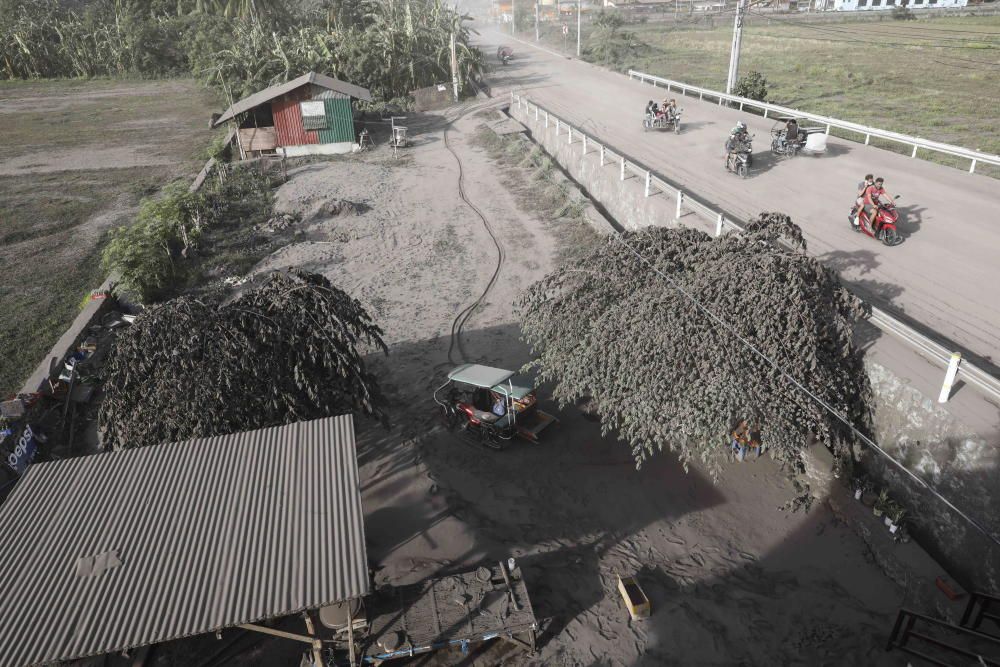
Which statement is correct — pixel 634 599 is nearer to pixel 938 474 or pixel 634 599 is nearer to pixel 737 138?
pixel 938 474

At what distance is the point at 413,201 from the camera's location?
2469 centimetres

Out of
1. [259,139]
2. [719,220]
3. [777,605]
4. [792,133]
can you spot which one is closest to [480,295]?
[719,220]

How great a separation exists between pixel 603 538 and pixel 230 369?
612 cm

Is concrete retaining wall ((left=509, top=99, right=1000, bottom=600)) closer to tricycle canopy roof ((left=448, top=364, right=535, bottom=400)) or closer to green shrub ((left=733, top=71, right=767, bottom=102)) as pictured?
tricycle canopy roof ((left=448, top=364, right=535, bottom=400))

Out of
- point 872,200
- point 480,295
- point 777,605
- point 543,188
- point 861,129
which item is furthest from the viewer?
point 543,188

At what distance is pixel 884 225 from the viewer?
46.2ft

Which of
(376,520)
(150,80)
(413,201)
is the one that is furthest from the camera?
(150,80)

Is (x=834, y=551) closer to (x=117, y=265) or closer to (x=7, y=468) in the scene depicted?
(x=7, y=468)

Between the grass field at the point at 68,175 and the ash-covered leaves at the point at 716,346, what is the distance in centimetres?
1272

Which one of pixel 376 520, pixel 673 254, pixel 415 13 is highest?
pixel 415 13

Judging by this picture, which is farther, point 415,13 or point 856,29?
point 856,29

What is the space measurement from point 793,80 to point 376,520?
44470mm

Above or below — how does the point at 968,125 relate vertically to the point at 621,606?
above

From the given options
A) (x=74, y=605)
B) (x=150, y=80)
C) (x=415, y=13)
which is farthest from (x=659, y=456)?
(x=150, y=80)
